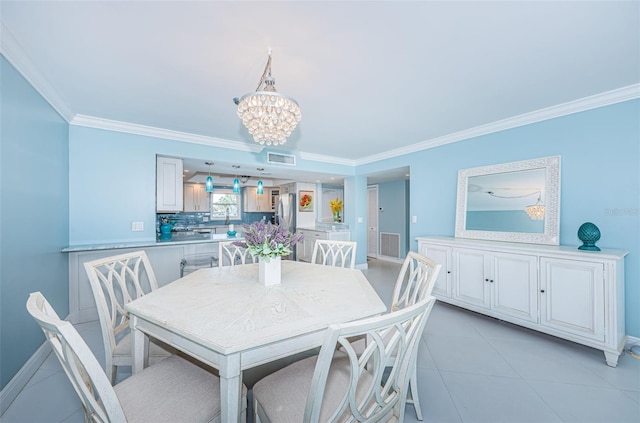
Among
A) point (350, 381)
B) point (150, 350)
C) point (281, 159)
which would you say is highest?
point (281, 159)

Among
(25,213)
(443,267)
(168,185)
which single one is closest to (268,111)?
(25,213)

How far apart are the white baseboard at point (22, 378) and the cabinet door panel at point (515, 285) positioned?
160 inches

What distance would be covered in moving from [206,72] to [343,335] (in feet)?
7.09

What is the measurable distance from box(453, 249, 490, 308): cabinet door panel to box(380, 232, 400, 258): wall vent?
313cm

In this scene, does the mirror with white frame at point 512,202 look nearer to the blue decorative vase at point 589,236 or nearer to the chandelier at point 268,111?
the blue decorative vase at point 589,236

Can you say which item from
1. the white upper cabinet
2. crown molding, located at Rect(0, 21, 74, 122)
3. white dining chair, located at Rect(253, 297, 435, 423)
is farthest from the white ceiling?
the white upper cabinet

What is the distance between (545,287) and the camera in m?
2.37

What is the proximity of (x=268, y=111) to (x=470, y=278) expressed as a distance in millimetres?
2893

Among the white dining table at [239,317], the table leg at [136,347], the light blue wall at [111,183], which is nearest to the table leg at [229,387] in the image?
the white dining table at [239,317]

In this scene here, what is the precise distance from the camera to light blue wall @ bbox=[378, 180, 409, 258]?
6.09m

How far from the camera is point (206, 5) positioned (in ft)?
4.42

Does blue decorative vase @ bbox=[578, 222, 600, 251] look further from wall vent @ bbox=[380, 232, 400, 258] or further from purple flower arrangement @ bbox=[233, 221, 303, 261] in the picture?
wall vent @ bbox=[380, 232, 400, 258]

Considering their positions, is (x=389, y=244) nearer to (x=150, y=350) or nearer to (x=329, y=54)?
(x=329, y=54)

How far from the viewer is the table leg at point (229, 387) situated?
0.93m
